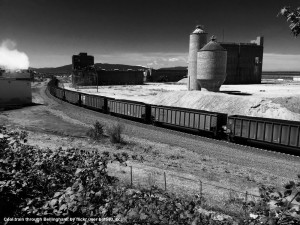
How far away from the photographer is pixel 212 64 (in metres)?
46.2

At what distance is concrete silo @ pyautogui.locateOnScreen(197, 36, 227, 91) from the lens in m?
45.8

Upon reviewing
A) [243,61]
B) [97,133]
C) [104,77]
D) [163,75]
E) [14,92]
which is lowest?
[97,133]

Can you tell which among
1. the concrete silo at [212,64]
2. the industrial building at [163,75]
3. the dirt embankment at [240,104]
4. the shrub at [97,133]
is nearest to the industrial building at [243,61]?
the concrete silo at [212,64]

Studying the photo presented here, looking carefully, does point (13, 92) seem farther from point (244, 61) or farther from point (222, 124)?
point (244, 61)

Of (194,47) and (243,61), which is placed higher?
(194,47)

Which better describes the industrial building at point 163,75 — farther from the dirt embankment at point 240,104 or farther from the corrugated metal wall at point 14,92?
the dirt embankment at point 240,104

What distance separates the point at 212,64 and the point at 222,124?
82.4 ft

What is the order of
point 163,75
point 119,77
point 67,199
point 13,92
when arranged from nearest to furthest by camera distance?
point 67,199
point 13,92
point 119,77
point 163,75

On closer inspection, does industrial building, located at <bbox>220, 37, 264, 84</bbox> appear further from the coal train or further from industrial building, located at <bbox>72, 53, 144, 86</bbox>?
the coal train

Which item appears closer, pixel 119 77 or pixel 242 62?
pixel 242 62

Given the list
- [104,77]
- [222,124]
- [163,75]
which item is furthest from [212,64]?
[163,75]

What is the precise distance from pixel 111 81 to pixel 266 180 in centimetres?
8543

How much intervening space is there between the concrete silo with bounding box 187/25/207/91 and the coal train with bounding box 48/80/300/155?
2602 cm

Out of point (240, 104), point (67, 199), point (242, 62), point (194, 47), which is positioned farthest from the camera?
point (242, 62)
